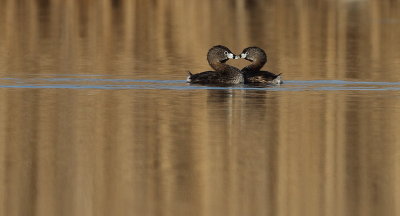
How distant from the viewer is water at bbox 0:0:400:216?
10.6 meters

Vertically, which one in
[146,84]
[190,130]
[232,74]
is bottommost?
[190,130]

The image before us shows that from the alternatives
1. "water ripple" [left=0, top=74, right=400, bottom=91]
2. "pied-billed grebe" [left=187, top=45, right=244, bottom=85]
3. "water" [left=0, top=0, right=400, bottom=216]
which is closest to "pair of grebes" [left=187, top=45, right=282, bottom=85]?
"pied-billed grebe" [left=187, top=45, right=244, bottom=85]

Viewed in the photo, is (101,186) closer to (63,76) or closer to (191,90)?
(191,90)

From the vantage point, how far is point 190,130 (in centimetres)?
1383

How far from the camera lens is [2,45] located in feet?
81.4

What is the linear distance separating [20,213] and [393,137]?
4.61 meters

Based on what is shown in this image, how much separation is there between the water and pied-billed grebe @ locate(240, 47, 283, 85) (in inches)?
9.7

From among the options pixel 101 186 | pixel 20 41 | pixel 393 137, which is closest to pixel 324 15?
pixel 20 41

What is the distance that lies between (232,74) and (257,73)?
42 centimetres

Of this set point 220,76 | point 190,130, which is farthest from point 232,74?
point 190,130

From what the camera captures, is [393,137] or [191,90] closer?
[393,137]

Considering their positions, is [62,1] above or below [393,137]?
above

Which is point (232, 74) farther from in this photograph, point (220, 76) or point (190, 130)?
point (190, 130)

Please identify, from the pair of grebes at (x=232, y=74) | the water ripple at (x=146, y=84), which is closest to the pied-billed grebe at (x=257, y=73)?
the pair of grebes at (x=232, y=74)
